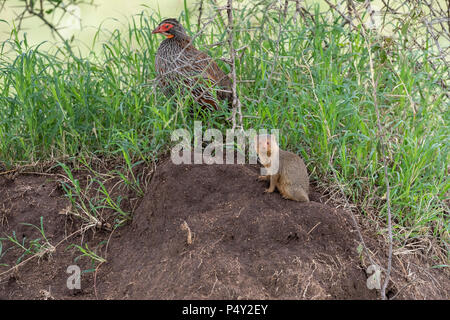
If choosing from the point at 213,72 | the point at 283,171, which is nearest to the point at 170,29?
the point at 213,72

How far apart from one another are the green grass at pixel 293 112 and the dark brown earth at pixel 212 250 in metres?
0.23

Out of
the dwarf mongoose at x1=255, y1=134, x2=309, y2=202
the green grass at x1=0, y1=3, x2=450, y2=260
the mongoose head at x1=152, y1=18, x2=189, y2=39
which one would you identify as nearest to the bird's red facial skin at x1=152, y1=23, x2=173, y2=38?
the mongoose head at x1=152, y1=18, x2=189, y2=39

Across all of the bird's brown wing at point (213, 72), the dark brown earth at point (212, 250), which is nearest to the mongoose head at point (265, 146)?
the dark brown earth at point (212, 250)

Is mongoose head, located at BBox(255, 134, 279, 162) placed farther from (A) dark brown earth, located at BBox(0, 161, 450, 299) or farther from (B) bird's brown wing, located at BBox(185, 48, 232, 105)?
(B) bird's brown wing, located at BBox(185, 48, 232, 105)

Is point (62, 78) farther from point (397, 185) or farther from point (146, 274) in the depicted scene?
point (397, 185)

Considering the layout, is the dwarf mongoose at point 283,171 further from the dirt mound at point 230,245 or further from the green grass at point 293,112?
the green grass at point 293,112

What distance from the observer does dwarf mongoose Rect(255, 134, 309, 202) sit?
302 cm

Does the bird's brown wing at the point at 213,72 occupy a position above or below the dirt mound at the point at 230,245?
above

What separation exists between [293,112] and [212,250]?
1139 mm

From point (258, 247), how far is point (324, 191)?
660 mm

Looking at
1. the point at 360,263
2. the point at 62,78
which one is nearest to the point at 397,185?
the point at 360,263

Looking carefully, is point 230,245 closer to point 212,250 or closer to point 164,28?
point 212,250

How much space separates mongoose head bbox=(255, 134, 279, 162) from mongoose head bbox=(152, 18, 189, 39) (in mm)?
1302

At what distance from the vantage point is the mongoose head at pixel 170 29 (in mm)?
4008
